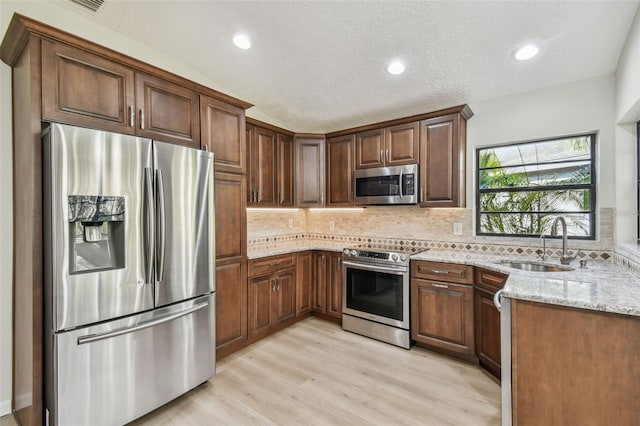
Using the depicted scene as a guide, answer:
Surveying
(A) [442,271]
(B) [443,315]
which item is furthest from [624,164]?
(B) [443,315]

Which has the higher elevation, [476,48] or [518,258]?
[476,48]

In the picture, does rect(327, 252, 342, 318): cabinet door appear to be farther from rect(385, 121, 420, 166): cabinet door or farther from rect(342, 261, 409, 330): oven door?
rect(385, 121, 420, 166): cabinet door

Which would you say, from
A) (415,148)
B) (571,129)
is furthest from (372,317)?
(571,129)

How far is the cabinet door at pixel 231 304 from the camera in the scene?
270 centimetres

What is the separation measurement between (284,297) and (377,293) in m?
1.10

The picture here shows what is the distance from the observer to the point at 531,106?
2.83 m

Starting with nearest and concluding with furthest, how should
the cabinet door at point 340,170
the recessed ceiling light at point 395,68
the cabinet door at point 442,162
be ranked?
the recessed ceiling light at point 395,68 → the cabinet door at point 442,162 → the cabinet door at point 340,170

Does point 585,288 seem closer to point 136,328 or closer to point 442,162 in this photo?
point 442,162

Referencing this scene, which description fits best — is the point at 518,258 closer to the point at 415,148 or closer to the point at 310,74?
the point at 415,148

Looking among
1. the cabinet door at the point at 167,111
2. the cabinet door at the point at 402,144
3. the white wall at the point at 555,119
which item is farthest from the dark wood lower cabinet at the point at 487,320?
the cabinet door at the point at 167,111

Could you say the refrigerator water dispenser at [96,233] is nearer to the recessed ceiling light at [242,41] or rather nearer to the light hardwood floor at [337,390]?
the light hardwood floor at [337,390]

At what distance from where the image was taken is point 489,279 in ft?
8.18

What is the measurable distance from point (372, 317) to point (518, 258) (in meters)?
1.58

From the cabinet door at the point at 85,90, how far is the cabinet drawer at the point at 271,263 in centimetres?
167
